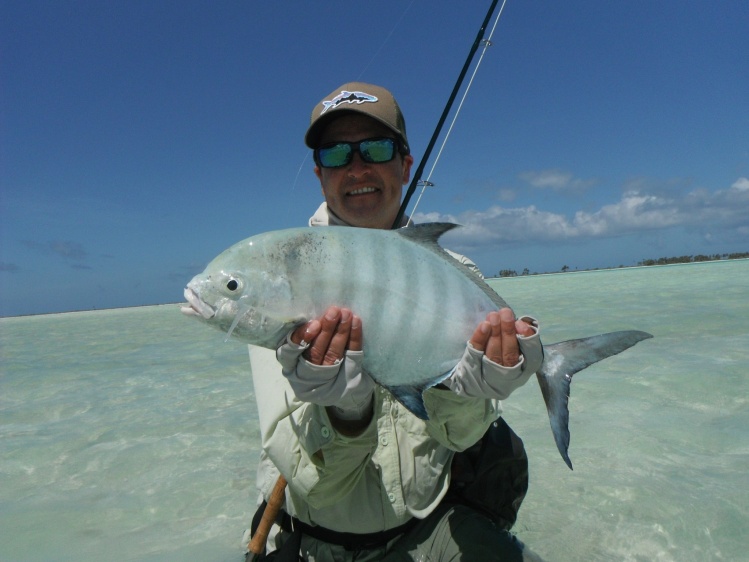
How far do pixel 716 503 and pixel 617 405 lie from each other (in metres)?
1.93

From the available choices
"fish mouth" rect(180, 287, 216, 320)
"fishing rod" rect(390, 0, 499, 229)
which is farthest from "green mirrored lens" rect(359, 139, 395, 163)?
"fish mouth" rect(180, 287, 216, 320)

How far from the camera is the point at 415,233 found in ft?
5.88

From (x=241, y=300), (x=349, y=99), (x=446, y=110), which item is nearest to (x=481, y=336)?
(x=241, y=300)

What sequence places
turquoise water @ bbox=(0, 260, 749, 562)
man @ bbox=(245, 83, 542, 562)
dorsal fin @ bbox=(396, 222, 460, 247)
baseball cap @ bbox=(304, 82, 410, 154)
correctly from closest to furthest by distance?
man @ bbox=(245, 83, 542, 562), dorsal fin @ bbox=(396, 222, 460, 247), baseball cap @ bbox=(304, 82, 410, 154), turquoise water @ bbox=(0, 260, 749, 562)

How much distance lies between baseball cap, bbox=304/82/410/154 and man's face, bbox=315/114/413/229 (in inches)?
1.8

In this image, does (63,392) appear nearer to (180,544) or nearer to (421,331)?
(180,544)

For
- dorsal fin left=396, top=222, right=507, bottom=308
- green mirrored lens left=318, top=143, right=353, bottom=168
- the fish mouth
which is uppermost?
green mirrored lens left=318, top=143, right=353, bottom=168

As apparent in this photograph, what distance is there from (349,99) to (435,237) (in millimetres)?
942

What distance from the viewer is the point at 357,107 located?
2.30 metres

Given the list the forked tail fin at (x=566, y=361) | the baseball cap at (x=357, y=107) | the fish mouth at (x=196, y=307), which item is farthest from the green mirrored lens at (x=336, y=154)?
the forked tail fin at (x=566, y=361)

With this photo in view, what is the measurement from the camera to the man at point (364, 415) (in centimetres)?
167

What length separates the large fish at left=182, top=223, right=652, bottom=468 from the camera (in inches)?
61.0

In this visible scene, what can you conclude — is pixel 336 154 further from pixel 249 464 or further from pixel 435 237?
pixel 249 464

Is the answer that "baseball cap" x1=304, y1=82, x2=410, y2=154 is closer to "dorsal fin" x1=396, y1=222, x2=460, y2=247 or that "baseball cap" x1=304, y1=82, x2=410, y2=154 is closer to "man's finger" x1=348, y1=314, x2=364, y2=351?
"dorsal fin" x1=396, y1=222, x2=460, y2=247
